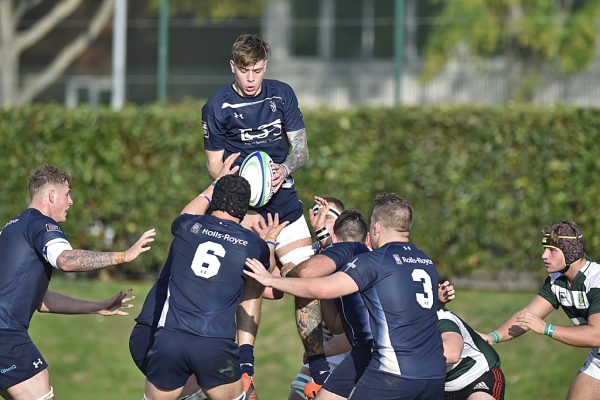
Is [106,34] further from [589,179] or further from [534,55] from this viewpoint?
[589,179]

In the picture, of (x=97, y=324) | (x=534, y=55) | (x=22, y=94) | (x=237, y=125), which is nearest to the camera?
(x=237, y=125)

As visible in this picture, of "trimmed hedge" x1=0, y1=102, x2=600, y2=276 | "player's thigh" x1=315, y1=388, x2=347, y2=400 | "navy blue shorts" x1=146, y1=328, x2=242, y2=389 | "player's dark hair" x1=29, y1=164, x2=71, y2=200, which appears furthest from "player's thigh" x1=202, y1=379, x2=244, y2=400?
"trimmed hedge" x1=0, y1=102, x2=600, y2=276

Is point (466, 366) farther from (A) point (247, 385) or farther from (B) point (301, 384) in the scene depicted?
(A) point (247, 385)

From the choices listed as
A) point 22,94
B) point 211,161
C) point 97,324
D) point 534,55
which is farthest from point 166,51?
point 211,161

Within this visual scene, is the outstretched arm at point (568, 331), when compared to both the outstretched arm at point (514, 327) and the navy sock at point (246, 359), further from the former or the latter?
the navy sock at point (246, 359)

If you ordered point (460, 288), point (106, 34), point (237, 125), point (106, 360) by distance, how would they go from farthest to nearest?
1. point (106, 34)
2. point (460, 288)
3. point (106, 360)
4. point (237, 125)

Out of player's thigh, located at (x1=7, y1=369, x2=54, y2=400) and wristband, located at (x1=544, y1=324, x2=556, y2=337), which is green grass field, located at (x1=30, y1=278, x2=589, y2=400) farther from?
player's thigh, located at (x1=7, y1=369, x2=54, y2=400)

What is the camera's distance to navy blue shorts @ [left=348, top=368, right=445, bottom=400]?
22.7 feet

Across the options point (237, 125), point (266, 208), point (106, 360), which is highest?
point (237, 125)

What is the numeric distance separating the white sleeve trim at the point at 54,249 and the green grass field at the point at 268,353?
605 cm

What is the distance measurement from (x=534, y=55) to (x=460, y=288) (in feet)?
20.1

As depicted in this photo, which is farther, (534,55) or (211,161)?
(534,55)

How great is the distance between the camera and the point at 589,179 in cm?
1603

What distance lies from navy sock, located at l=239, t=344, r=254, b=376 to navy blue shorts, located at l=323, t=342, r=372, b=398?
82cm
